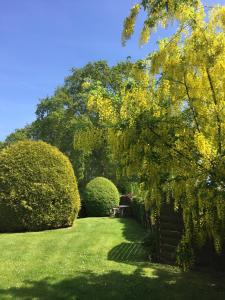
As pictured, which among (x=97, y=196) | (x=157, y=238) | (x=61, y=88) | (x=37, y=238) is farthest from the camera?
(x=61, y=88)

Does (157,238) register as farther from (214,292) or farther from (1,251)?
(1,251)

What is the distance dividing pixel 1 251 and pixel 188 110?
7.68 metres

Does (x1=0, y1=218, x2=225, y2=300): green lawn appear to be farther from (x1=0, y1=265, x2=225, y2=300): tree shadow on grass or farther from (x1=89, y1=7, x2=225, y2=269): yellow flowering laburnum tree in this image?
(x1=89, y1=7, x2=225, y2=269): yellow flowering laburnum tree

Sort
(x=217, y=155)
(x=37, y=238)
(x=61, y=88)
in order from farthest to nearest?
(x=61, y=88)
(x=37, y=238)
(x=217, y=155)

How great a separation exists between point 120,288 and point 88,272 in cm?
168

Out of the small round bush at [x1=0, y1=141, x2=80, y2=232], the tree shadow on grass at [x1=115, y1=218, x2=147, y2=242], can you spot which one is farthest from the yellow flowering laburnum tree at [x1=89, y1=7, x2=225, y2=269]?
the small round bush at [x1=0, y1=141, x2=80, y2=232]

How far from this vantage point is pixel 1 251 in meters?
12.4

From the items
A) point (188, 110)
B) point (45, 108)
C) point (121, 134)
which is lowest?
point (121, 134)

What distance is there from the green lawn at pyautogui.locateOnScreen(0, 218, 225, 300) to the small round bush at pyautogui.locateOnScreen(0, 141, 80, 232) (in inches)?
41.8

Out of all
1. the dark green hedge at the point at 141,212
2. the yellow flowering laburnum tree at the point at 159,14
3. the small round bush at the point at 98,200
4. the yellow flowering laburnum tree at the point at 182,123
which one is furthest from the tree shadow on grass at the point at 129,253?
the small round bush at the point at 98,200

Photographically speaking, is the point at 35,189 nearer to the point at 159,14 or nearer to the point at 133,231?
the point at 133,231

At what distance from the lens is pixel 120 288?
821 cm

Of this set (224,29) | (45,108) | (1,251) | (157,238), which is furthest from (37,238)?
(45,108)

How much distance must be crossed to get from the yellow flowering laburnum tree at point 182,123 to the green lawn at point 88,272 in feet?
3.98
